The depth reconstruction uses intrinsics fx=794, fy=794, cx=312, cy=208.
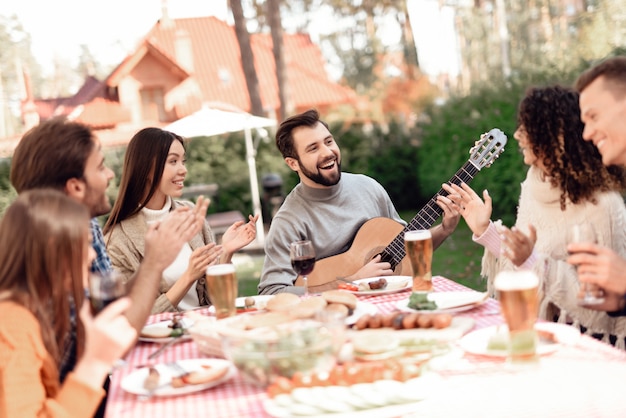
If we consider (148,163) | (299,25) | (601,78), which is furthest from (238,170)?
(299,25)

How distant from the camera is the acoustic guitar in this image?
421 cm

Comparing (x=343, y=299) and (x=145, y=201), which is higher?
(x=145, y=201)

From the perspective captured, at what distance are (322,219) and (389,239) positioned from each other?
17.0 inches

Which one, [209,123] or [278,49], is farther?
[278,49]

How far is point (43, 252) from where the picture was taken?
221 cm

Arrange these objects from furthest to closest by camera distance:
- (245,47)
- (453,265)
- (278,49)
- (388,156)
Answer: (388,156) < (278,49) < (245,47) < (453,265)

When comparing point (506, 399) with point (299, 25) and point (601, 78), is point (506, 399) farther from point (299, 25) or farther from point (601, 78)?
point (299, 25)

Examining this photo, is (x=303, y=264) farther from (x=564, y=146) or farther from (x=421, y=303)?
(x=564, y=146)

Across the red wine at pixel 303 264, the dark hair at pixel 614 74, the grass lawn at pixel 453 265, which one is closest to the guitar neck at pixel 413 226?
the red wine at pixel 303 264

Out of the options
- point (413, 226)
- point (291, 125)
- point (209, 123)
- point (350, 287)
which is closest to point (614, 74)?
point (350, 287)

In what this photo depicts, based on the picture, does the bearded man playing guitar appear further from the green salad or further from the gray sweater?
the green salad

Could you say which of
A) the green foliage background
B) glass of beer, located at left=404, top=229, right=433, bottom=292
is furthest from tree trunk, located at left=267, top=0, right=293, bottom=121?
glass of beer, located at left=404, top=229, right=433, bottom=292

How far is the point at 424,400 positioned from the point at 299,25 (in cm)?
3791

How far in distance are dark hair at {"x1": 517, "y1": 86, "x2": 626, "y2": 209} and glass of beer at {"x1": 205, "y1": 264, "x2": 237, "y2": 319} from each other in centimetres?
158
